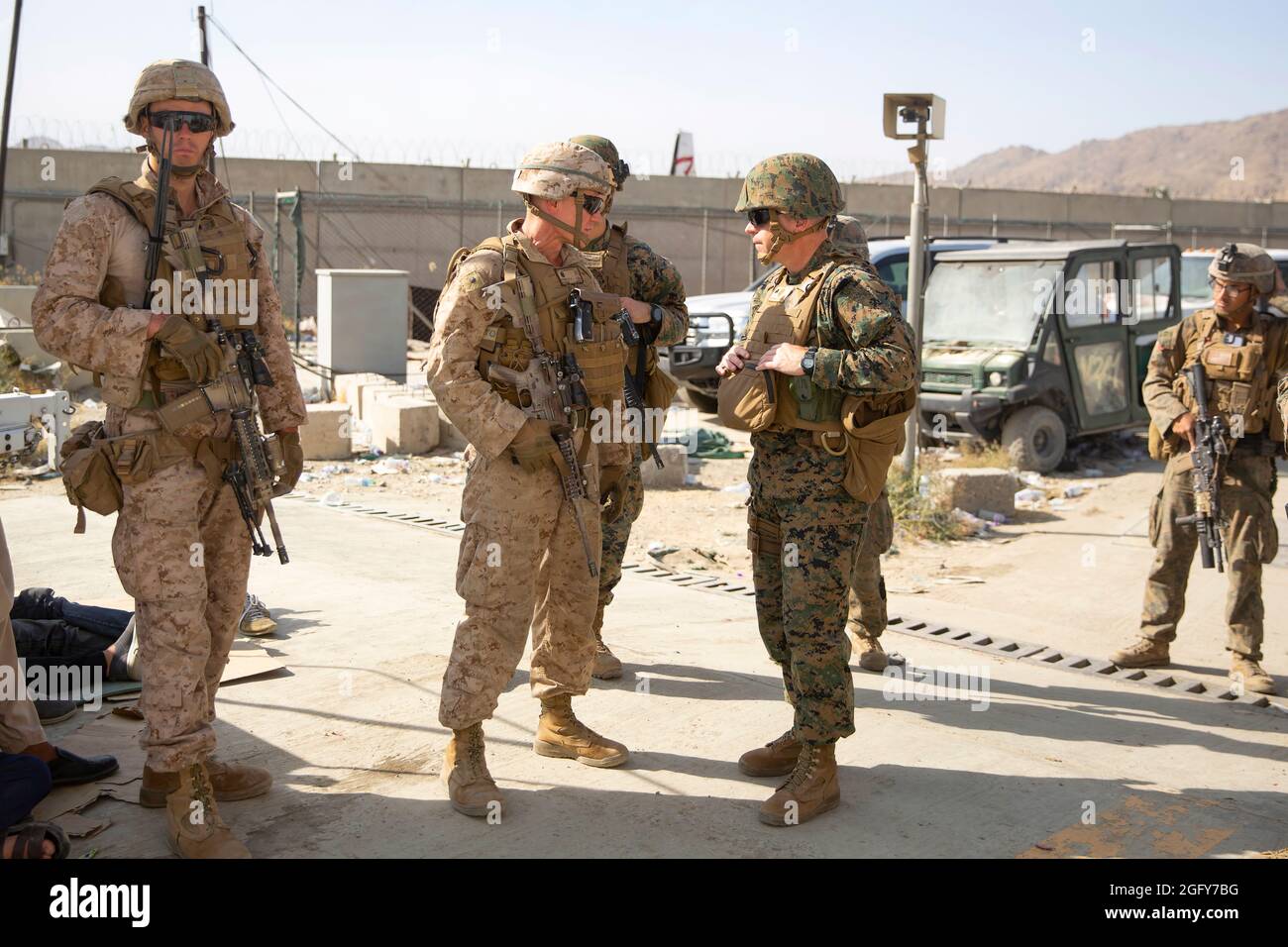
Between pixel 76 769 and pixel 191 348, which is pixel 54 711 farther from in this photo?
pixel 191 348

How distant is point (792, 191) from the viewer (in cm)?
359

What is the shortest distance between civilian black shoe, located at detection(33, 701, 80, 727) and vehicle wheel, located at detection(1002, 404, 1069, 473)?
851 centimetres

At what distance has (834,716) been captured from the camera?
3600mm

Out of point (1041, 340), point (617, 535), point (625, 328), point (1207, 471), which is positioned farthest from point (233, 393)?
point (1041, 340)

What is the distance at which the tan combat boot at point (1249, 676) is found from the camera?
511 cm

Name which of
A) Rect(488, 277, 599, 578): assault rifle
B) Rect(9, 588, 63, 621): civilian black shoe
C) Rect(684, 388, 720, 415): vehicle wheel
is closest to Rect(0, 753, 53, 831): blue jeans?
Rect(9, 588, 63, 621): civilian black shoe

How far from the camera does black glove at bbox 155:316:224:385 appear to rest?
10.4ft

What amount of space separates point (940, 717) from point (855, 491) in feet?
4.43

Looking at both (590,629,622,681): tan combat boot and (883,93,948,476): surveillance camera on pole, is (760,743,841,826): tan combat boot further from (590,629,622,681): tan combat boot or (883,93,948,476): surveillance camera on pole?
(883,93,948,476): surveillance camera on pole

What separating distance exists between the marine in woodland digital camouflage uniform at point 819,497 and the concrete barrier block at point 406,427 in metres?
7.06
